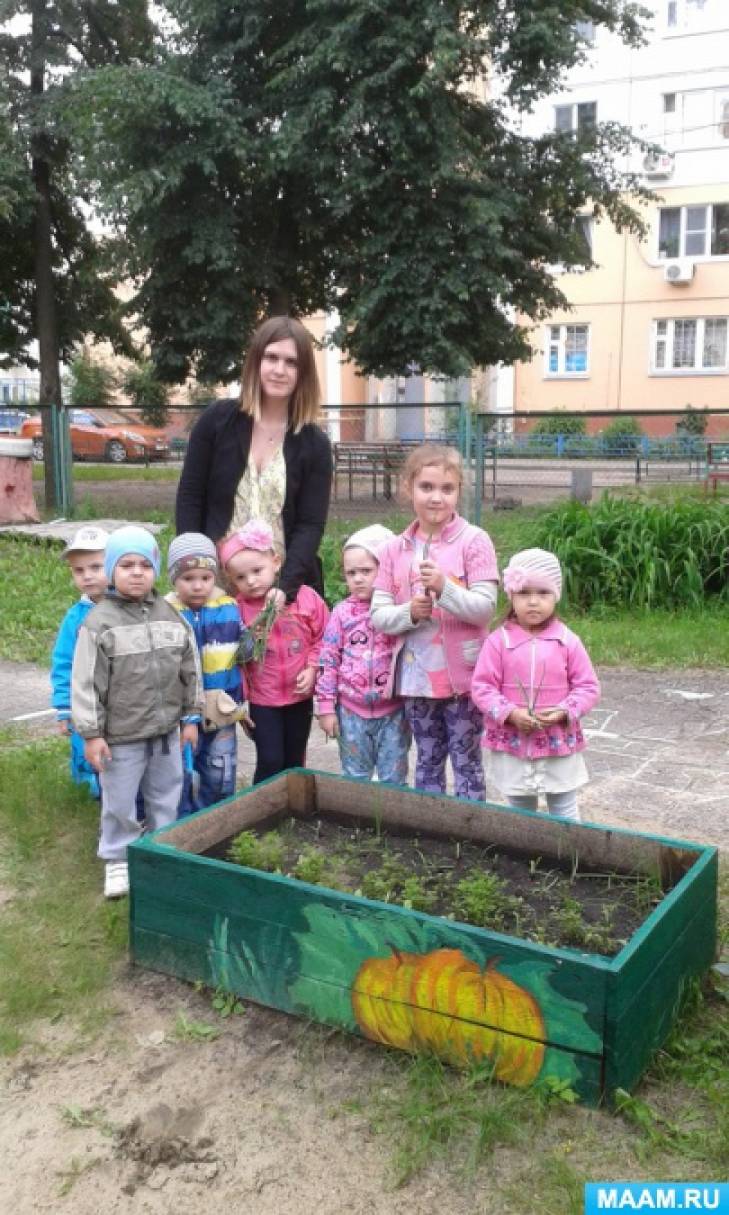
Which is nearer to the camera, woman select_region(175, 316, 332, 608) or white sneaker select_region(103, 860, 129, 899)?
white sneaker select_region(103, 860, 129, 899)

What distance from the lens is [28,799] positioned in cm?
445

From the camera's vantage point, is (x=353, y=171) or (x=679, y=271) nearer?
(x=353, y=171)

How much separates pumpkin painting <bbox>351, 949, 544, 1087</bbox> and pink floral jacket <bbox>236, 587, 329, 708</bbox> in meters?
1.29

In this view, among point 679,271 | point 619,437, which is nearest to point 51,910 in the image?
point 619,437

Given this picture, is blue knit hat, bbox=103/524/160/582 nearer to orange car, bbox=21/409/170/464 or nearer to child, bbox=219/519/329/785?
child, bbox=219/519/329/785

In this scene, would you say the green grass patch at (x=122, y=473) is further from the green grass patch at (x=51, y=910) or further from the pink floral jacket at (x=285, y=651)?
the pink floral jacket at (x=285, y=651)

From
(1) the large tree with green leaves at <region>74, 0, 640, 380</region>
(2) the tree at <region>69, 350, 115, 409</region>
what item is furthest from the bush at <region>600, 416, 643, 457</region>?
(2) the tree at <region>69, 350, 115, 409</region>

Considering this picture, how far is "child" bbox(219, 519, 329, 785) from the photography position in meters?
3.62

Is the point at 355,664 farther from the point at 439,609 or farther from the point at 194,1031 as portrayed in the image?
the point at 194,1031

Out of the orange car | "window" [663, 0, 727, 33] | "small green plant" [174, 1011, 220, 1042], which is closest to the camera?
"small green plant" [174, 1011, 220, 1042]

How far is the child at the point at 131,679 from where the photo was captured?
10.8 ft

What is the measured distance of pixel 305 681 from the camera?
3.66m

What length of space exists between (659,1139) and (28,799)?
2990 millimetres

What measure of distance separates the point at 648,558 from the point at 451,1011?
6.07m
